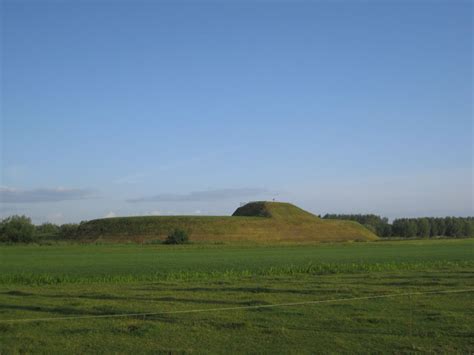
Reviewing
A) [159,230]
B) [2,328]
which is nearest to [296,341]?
[2,328]

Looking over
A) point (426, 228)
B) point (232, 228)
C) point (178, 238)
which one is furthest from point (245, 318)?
point (426, 228)

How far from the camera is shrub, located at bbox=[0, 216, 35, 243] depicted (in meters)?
84.6

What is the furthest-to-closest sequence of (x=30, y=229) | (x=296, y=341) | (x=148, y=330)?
(x=30, y=229), (x=148, y=330), (x=296, y=341)

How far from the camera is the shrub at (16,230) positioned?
278ft

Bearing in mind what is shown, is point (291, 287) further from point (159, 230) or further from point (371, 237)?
point (371, 237)

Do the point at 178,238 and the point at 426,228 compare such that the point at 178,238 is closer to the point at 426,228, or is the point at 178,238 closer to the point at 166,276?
the point at 166,276

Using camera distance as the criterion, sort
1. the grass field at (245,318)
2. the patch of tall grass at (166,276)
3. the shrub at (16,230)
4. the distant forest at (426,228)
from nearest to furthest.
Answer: the grass field at (245,318) < the patch of tall grass at (166,276) < the shrub at (16,230) < the distant forest at (426,228)

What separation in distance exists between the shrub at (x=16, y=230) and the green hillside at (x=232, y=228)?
51.4 ft

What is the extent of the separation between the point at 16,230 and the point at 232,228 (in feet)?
130

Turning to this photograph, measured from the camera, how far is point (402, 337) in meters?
12.1

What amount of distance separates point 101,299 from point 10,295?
4.37 metres

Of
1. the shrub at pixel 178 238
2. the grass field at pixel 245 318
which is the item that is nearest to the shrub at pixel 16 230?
the shrub at pixel 178 238

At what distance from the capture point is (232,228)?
344ft

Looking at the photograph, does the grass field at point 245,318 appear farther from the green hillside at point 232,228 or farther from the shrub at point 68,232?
the shrub at point 68,232
